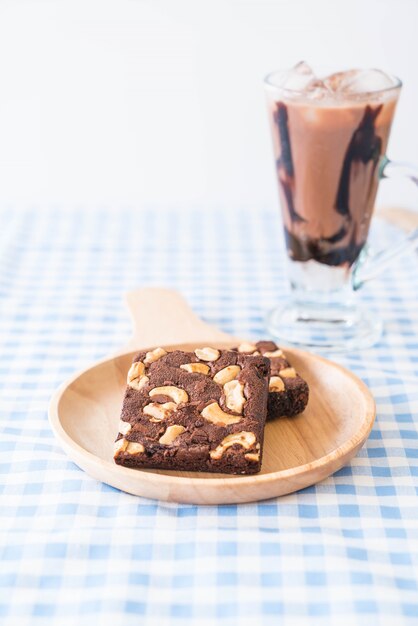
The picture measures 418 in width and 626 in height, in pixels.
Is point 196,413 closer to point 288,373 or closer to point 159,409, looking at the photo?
point 159,409

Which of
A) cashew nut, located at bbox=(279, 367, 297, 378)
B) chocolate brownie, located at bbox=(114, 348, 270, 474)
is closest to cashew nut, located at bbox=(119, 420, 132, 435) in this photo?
chocolate brownie, located at bbox=(114, 348, 270, 474)

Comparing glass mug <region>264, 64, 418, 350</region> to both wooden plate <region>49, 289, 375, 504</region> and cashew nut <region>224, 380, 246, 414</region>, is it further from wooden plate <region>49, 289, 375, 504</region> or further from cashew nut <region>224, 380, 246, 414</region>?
cashew nut <region>224, 380, 246, 414</region>

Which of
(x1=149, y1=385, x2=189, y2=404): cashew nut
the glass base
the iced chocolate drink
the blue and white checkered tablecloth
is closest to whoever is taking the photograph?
the blue and white checkered tablecloth

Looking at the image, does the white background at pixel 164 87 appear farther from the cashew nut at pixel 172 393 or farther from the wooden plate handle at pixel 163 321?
the cashew nut at pixel 172 393

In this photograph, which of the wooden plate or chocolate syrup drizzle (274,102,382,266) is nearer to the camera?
the wooden plate

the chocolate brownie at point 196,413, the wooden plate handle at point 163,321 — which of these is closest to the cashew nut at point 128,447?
the chocolate brownie at point 196,413

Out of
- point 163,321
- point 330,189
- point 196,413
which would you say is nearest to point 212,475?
point 196,413

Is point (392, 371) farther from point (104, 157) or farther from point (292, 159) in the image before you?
point (104, 157)
